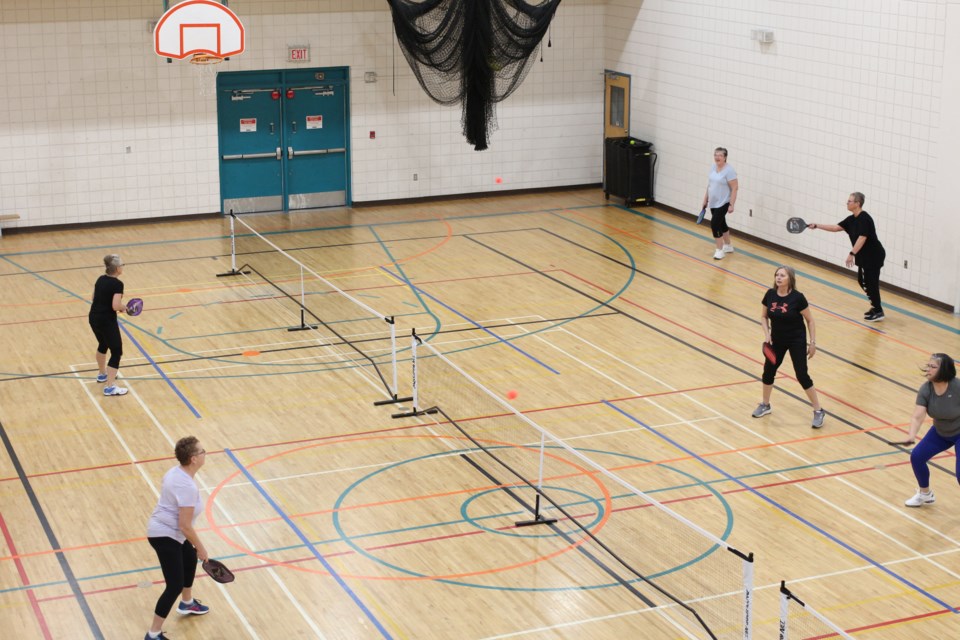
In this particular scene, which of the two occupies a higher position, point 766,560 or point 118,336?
point 118,336

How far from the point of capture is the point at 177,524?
8953 mm

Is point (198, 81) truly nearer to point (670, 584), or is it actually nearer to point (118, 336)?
point (118, 336)

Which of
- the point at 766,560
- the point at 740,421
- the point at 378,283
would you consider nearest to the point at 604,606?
the point at 766,560

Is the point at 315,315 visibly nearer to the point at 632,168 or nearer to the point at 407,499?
the point at 407,499

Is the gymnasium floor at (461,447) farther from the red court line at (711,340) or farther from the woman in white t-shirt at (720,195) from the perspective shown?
the woman in white t-shirt at (720,195)

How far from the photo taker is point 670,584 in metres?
10.2

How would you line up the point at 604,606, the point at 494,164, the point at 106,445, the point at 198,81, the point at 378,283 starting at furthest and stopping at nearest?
the point at 494,164 → the point at 198,81 → the point at 378,283 → the point at 106,445 → the point at 604,606

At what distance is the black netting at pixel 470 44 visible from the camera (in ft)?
71.3

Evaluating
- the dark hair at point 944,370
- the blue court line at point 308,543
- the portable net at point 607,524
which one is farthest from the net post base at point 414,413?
the dark hair at point 944,370

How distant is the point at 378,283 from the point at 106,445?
22.3 ft

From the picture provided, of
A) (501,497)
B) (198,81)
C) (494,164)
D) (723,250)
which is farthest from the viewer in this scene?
(494,164)

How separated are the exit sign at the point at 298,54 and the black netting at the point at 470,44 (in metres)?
2.39

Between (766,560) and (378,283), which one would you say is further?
(378,283)

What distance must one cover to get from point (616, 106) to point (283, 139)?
23.4ft
